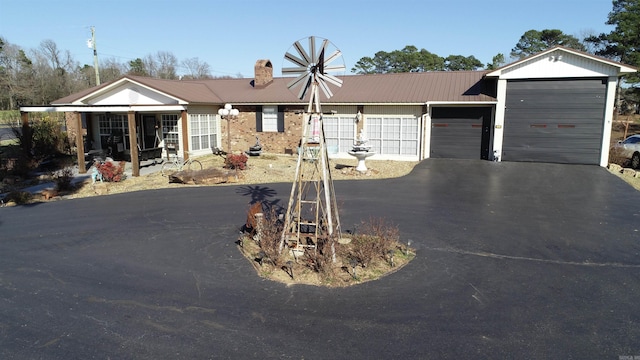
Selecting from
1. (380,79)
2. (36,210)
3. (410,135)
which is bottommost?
(36,210)

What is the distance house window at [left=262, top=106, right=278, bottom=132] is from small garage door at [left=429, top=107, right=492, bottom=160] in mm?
8045

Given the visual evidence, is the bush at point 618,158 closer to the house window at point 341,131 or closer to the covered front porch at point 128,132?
the house window at point 341,131

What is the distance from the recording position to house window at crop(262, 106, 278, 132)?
2273cm

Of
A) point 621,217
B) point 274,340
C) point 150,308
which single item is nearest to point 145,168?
point 150,308

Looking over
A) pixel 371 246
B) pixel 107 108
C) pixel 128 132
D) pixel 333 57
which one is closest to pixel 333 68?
pixel 333 57

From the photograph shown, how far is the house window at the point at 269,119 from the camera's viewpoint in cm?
2273

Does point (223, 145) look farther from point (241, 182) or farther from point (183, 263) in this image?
point (183, 263)

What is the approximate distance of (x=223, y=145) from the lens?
2362 cm

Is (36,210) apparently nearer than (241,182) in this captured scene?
Yes

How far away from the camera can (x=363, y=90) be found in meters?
22.8

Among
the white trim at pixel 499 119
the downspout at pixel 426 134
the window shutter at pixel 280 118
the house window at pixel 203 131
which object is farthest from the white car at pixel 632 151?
Answer: the house window at pixel 203 131

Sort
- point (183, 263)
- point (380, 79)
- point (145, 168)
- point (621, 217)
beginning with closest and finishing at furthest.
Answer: point (183, 263) → point (621, 217) → point (145, 168) → point (380, 79)

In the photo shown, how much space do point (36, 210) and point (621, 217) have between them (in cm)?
1520

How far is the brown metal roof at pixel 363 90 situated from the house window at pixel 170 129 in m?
1.34
